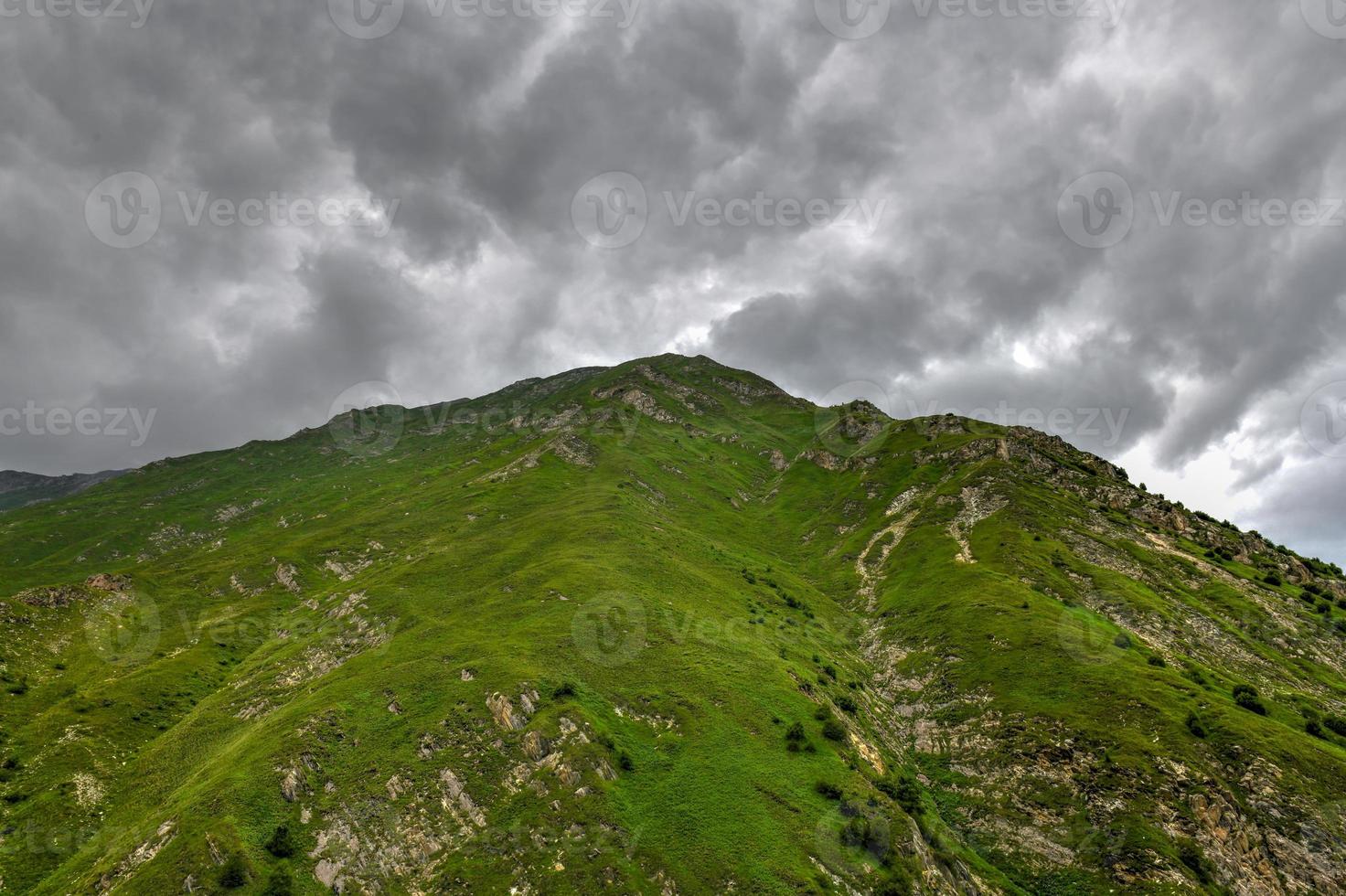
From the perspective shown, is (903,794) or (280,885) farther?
(903,794)

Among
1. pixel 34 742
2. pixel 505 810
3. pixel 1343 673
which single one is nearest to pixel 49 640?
pixel 34 742

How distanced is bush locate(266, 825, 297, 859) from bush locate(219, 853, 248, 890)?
2.69 metres

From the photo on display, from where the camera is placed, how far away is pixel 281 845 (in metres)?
42.0

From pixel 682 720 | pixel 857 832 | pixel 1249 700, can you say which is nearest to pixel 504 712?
pixel 682 720

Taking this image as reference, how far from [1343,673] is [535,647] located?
112m

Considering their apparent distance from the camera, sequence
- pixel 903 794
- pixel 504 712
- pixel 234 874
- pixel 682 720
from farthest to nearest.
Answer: pixel 682 720 → pixel 504 712 → pixel 903 794 → pixel 234 874

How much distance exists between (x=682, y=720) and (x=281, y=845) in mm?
34511

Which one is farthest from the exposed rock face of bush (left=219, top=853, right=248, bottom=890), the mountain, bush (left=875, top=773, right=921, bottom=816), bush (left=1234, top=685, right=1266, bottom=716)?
bush (left=1234, top=685, right=1266, bottom=716)

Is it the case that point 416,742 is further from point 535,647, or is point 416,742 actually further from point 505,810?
point 535,647

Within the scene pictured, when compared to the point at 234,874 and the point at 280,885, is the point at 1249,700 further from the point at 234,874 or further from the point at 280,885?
the point at 234,874

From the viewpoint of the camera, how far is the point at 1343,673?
258 ft

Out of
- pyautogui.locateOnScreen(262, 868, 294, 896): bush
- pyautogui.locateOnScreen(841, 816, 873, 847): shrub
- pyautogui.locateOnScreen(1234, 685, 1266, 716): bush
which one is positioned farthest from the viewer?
pyautogui.locateOnScreen(1234, 685, 1266, 716): bush

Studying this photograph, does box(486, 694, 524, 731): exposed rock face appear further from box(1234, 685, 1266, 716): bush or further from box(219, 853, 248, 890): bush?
box(1234, 685, 1266, 716): bush

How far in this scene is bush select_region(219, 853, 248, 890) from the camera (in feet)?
124
